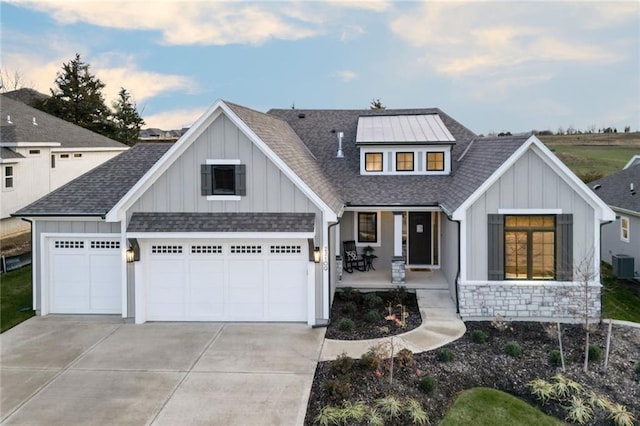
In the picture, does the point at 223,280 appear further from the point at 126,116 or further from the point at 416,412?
the point at 126,116

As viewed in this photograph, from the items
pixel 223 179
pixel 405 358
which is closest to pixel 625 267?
pixel 405 358

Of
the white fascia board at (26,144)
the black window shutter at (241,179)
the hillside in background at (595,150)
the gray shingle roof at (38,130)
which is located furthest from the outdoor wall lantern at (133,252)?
the hillside in background at (595,150)

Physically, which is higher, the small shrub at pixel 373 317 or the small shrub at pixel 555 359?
the small shrub at pixel 373 317

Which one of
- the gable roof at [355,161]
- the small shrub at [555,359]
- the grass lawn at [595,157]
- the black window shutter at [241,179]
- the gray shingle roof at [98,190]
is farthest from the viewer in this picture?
the grass lawn at [595,157]

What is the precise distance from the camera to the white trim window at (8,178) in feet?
73.1

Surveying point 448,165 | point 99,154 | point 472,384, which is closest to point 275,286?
point 472,384

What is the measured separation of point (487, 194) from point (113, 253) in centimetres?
992

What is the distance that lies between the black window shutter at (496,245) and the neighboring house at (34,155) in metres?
20.4

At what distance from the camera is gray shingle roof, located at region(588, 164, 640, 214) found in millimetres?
18297

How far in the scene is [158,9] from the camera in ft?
57.3

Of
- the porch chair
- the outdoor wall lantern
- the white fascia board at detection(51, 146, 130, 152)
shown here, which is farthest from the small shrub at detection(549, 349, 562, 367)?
the white fascia board at detection(51, 146, 130, 152)

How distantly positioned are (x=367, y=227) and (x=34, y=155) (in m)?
18.3

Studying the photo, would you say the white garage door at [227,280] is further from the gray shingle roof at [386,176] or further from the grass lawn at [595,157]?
the grass lawn at [595,157]

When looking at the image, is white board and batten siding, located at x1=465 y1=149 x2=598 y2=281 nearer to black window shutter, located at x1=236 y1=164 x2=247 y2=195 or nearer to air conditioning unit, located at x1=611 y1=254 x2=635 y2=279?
black window shutter, located at x1=236 y1=164 x2=247 y2=195
